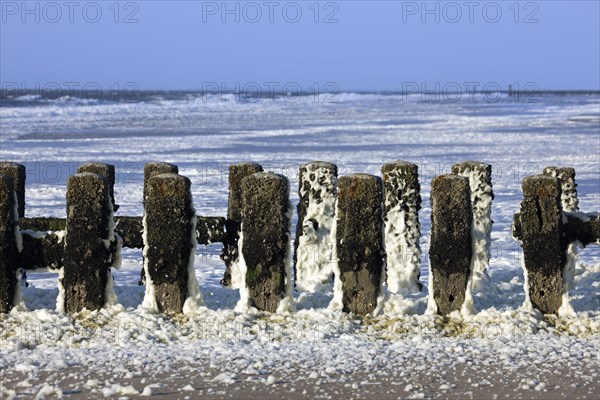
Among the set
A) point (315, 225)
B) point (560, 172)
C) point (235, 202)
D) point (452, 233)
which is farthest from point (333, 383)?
point (560, 172)

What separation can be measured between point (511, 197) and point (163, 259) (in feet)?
27.4

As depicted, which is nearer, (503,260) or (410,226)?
(410,226)

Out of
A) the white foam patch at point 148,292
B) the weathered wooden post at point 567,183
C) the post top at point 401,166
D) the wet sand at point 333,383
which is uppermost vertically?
the post top at point 401,166

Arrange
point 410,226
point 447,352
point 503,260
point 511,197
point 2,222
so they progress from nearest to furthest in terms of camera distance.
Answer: point 447,352 → point 2,222 → point 410,226 → point 503,260 → point 511,197

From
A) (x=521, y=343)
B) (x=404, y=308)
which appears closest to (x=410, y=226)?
(x=404, y=308)

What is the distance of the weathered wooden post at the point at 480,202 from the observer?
669cm

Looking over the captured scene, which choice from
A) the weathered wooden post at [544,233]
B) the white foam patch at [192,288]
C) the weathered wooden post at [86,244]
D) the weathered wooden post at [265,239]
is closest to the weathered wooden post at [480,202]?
the weathered wooden post at [544,233]

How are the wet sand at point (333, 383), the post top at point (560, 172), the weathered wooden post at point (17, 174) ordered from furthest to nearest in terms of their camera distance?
the post top at point (560, 172) < the weathered wooden post at point (17, 174) < the wet sand at point (333, 383)

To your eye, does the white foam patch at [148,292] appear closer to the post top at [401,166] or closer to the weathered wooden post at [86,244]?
the weathered wooden post at [86,244]

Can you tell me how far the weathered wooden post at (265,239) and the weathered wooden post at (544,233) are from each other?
139 cm

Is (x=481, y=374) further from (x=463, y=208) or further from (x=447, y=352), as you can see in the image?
(x=463, y=208)

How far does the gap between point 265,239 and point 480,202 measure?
6.26 feet

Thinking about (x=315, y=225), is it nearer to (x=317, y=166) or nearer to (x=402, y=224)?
(x=317, y=166)

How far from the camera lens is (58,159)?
20719 mm
